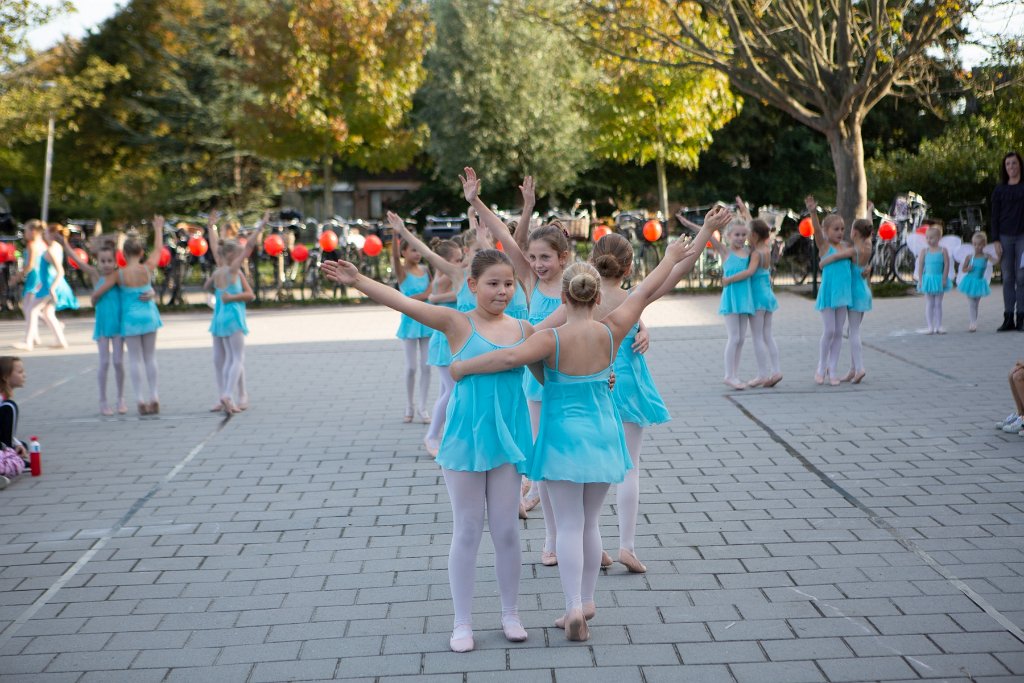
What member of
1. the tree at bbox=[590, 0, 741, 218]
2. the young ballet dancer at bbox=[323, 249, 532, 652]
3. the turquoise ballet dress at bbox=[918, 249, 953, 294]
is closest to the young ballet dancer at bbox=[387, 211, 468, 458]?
the young ballet dancer at bbox=[323, 249, 532, 652]

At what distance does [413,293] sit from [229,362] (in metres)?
2.10

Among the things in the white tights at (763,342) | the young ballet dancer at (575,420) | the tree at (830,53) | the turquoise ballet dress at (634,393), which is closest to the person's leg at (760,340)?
the white tights at (763,342)

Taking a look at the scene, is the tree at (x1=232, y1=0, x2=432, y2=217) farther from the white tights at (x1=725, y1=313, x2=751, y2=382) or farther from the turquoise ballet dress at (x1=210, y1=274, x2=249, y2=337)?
the white tights at (x1=725, y1=313, x2=751, y2=382)

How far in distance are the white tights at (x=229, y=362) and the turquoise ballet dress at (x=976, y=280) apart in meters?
9.30

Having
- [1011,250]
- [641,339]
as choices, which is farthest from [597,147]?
[641,339]

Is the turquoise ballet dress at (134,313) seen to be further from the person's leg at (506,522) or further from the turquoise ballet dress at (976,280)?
the turquoise ballet dress at (976,280)

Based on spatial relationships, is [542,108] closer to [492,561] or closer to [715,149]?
[715,149]

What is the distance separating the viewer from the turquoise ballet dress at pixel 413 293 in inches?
358

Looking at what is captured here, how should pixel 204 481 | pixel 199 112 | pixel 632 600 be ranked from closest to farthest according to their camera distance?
pixel 632 600 < pixel 204 481 < pixel 199 112

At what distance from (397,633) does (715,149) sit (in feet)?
108

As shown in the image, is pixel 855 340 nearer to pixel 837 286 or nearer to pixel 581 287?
pixel 837 286

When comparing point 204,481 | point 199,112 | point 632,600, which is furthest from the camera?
point 199,112

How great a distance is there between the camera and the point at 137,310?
977 cm

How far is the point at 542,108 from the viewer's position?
1234 inches
